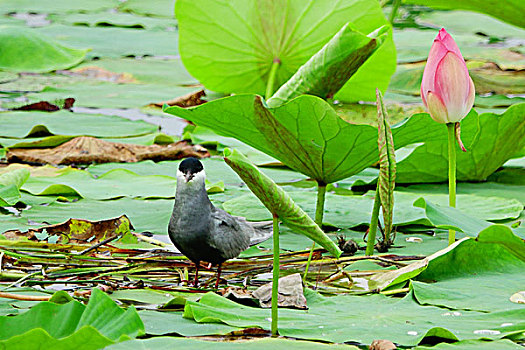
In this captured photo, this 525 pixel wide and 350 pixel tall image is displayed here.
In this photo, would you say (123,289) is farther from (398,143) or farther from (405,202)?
(405,202)

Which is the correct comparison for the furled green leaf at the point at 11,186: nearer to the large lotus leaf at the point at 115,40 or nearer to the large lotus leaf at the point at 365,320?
the large lotus leaf at the point at 365,320

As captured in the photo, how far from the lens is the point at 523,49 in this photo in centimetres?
573

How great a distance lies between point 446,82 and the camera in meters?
1.51

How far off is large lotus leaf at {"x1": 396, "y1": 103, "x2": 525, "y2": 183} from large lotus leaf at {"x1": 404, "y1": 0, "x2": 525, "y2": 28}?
0.80 meters

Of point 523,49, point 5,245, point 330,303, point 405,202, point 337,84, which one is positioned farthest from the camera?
point 523,49

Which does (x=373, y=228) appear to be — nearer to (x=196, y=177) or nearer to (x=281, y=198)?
(x=196, y=177)

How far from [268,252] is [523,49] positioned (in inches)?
172

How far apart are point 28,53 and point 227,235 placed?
3.41 meters

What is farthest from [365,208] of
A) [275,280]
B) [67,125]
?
[67,125]

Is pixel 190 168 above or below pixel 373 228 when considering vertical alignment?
above

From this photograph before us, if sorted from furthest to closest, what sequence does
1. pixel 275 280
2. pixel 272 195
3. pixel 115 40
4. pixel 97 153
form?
pixel 115 40 → pixel 97 153 → pixel 275 280 → pixel 272 195

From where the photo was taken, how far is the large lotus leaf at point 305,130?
1797 millimetres

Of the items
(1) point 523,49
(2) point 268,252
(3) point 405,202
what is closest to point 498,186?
(3) point 405,202

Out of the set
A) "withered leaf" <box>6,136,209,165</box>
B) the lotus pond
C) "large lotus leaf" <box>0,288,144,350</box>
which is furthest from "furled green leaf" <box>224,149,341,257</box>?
"withered leaf" <box>6,136,209,165</box>
